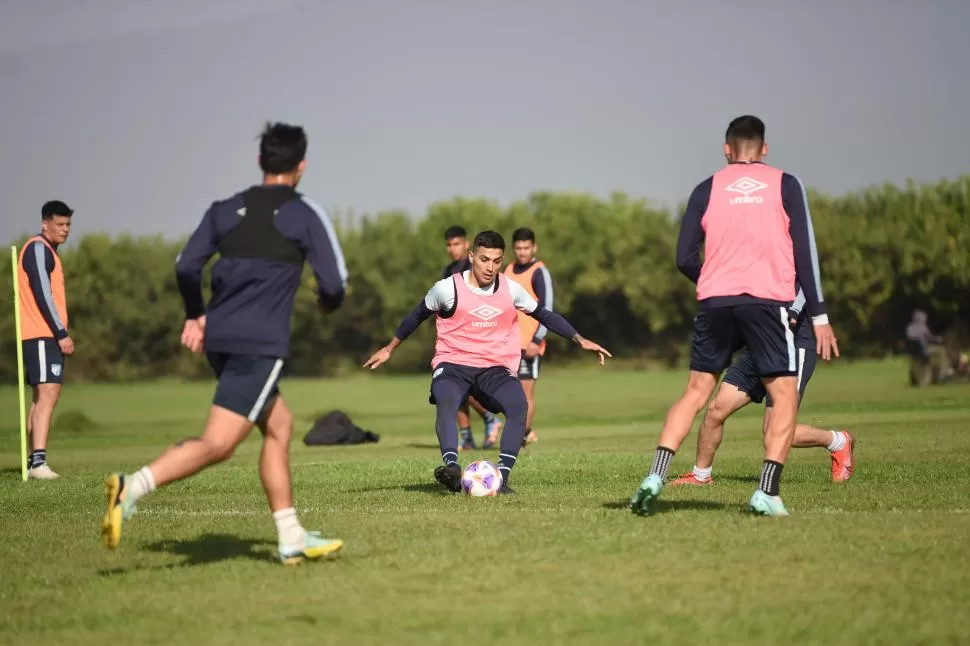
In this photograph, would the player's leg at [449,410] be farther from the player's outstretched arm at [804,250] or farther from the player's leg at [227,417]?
the player's leg at [227,417]

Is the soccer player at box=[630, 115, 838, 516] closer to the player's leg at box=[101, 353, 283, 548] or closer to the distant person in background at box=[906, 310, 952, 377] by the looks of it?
the player's leg at box=[101, 353, 283, 548]

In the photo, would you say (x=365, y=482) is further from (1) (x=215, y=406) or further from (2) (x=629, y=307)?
(2) (x=629, y=307)

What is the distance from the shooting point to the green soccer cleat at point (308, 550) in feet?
25.4

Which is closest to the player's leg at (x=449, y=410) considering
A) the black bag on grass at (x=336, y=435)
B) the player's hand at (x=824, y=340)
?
the player's hand at (x=824, y=340)

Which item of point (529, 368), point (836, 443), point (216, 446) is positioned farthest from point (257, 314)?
point (529, 368)

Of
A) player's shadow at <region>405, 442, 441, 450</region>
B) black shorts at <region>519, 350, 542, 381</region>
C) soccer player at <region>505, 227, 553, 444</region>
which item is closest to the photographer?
soccer player at <region>505, 227, 553, 444</region>

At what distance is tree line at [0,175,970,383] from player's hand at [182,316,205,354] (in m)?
64.4

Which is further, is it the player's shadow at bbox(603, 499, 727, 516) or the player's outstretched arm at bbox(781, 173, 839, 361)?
the player's shadow at bbox(603, 499, 727, 516)

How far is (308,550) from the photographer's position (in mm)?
7762

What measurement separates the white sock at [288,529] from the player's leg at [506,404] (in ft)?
13.5

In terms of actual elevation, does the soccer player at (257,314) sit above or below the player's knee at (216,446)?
above

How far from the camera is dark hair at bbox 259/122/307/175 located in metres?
7.95

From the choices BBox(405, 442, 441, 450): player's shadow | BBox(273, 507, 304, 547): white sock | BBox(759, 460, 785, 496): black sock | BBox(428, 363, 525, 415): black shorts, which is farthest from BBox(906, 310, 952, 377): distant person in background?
BBox(273, 507, 304, 547): white sock

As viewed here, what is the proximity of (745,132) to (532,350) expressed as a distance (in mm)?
9766
